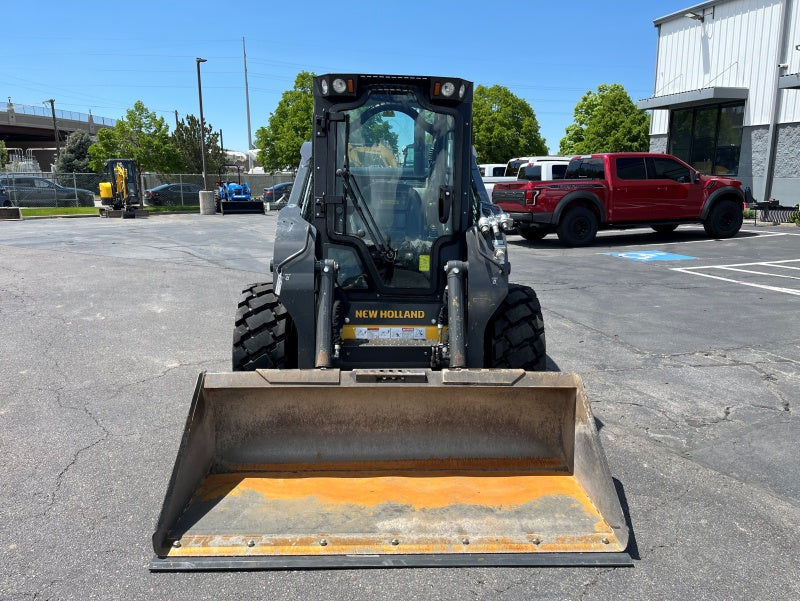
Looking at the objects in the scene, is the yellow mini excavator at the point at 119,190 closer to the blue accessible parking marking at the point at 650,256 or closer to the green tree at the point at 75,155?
the blue accessible parking marking at the point at 650,256

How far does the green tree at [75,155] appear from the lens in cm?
5972

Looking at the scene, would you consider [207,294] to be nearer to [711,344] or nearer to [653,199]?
[711,344]

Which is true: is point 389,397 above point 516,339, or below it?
below

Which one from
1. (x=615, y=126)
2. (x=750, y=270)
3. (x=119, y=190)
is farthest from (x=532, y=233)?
(x=615, y=126)

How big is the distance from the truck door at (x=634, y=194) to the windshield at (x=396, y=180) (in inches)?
473

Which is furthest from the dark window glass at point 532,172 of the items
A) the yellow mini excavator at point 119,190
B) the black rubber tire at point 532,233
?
the yellow mini excavator at point 119,190

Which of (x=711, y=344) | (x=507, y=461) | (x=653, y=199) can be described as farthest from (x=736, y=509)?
(x=653, y=199)

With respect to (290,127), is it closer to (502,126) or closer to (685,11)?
(502,126)

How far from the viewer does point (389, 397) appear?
365 cm

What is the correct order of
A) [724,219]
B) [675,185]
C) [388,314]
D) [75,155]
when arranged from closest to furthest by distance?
[388,314], [675,185], [724,219], [75,155]

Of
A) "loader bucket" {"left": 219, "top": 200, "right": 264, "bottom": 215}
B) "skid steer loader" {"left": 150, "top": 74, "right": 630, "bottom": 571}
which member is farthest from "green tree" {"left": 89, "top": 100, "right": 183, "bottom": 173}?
"skid steer loader" {"left": 150, "top": 74, "right": 630, "bottom": 571}

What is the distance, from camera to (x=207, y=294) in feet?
→ 31.4

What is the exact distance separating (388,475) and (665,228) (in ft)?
52.2

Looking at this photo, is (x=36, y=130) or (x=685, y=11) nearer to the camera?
(x=685, y=11)
